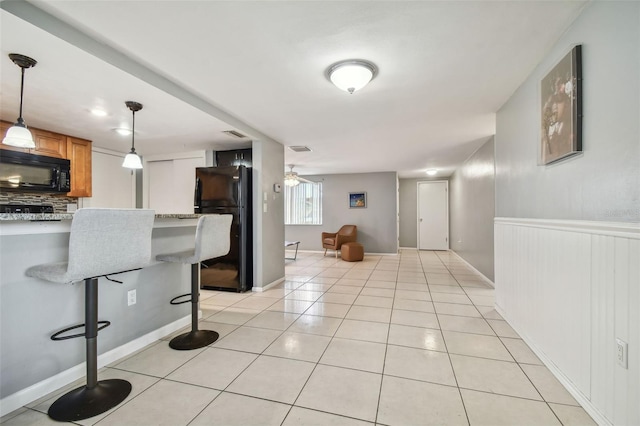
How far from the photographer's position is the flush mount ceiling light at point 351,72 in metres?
2.08

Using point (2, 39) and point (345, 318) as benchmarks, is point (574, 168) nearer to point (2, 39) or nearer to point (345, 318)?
point (345, 318)

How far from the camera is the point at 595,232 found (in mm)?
1446

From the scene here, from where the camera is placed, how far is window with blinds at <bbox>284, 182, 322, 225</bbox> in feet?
27.1

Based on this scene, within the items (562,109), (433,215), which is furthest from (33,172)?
(433,215)

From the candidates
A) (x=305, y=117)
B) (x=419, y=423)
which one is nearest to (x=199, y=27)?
(x=305, y=117)

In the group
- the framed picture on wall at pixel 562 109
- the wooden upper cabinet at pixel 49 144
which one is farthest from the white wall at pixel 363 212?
the wooden upper cabinet at pixel 49 144

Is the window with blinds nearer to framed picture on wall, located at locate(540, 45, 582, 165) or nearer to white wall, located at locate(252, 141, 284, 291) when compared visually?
white wall, located at locate(252, 141, 284, 291)

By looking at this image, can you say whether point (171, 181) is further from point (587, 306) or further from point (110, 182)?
point (587, 306)

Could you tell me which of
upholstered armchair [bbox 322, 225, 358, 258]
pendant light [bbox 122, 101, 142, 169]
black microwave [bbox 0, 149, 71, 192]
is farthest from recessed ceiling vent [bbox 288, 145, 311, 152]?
black microwave [bbox 0, 149, 71, 192]

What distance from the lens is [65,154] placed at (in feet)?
11.8

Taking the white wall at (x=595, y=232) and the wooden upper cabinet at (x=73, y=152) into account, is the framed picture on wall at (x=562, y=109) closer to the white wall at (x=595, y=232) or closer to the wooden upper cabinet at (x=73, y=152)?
the white wall at (x=595, y=232)

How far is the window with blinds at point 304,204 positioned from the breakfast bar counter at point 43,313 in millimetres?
6078

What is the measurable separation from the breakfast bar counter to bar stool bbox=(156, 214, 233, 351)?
253mm

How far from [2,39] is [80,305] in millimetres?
1676
